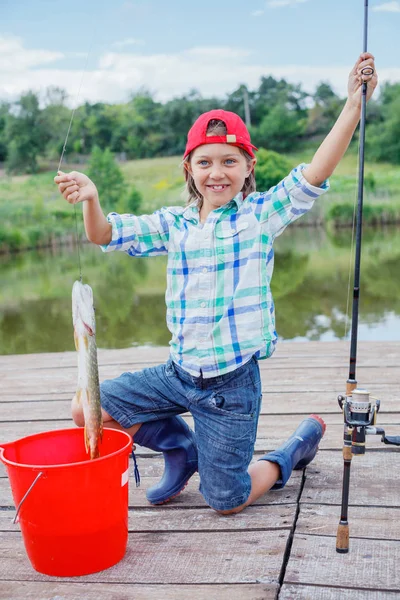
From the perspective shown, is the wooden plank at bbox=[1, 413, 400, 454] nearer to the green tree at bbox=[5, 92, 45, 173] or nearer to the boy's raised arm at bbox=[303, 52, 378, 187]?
the boy's raised arm at bbox=[303, 52, 378, 187]

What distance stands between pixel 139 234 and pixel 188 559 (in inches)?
35.5

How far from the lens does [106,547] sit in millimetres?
1745

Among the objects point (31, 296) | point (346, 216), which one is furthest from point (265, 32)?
point (31, 296)

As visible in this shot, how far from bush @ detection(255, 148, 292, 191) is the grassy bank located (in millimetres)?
1598

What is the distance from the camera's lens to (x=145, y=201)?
71.9ft

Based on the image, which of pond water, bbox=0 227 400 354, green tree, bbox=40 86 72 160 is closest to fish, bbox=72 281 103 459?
pond water, bbox=0 227 400 354

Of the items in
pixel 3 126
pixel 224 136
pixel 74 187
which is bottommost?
pixel 74 187

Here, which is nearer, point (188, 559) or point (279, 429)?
point (188, 559)

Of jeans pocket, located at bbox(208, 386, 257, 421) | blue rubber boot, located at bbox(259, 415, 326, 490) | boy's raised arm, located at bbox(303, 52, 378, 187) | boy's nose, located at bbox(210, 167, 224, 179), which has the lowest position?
blue rubber boot, located at bbox(259, 415, 326, 490)

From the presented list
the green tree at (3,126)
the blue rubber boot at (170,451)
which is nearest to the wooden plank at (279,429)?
the blue rubber boot at (170,451)

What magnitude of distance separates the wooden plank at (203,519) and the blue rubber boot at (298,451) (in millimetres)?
125

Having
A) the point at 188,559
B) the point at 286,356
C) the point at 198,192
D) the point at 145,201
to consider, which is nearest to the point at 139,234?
the point at 198,192

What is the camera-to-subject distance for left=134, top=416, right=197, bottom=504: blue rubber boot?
6.98 ft

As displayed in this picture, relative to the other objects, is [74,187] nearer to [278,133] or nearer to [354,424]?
[354,424]
